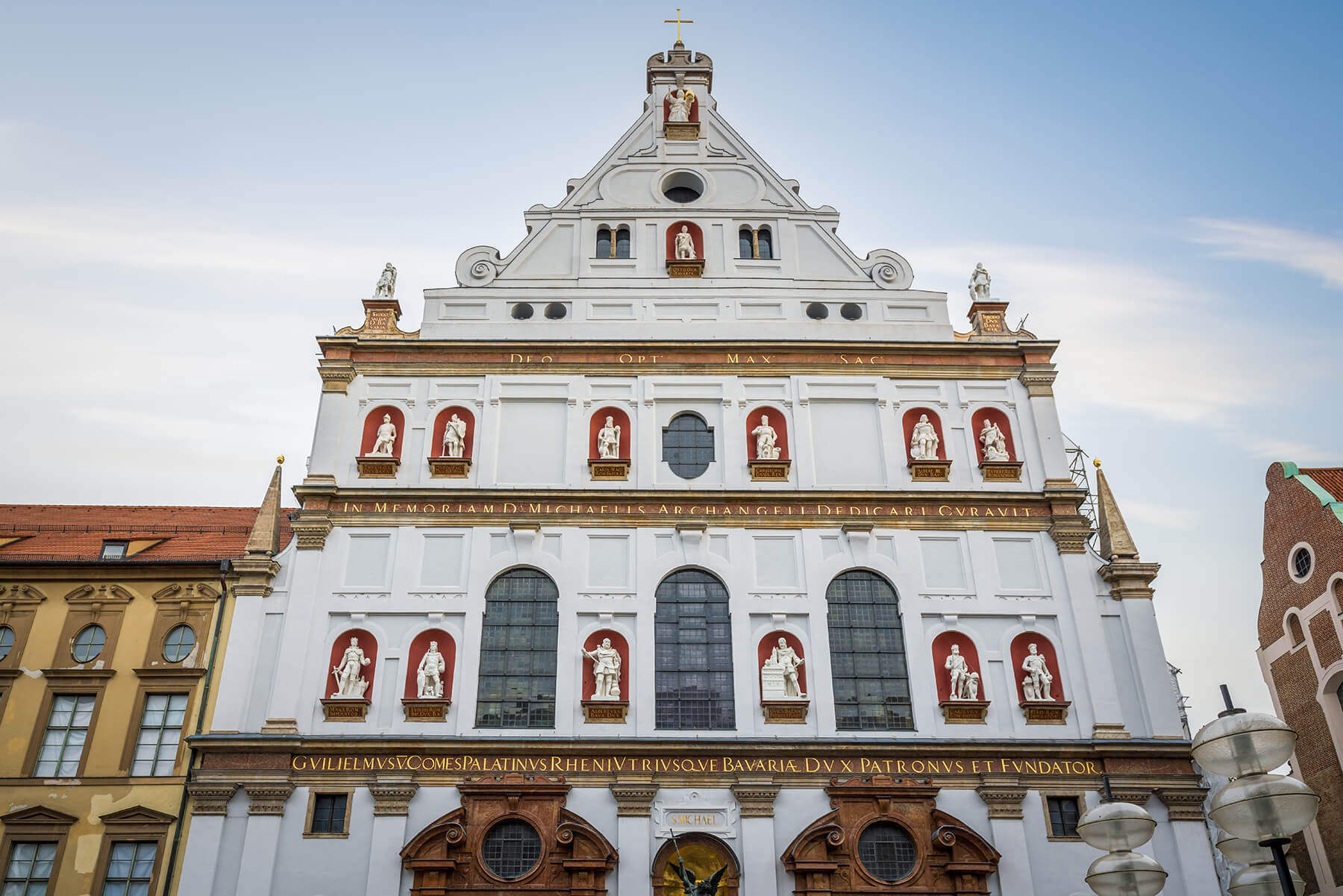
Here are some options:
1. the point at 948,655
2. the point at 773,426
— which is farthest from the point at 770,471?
the point at 948,655

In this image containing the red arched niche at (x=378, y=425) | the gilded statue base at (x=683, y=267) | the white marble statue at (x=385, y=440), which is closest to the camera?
the white marble statue at (x=385, y=440)

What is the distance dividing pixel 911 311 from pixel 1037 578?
7.11m

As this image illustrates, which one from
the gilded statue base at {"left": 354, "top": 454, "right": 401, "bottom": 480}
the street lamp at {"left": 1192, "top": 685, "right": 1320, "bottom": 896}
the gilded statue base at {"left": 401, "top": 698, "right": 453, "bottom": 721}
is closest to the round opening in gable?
the gilded statue base at {"left": 354, "top": 454, "right": 401, "bottom": 480}

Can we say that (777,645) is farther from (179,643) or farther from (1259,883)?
(179,643)

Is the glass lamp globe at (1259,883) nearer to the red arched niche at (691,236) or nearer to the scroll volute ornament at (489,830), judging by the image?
the scroll volute ornament at (489,830)

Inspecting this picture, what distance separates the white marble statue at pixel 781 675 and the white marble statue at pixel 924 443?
17.6ft

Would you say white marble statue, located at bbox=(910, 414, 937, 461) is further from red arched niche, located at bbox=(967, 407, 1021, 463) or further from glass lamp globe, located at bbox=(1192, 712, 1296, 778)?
glass lamp globe, located at bbox=(1192, 712, 1296, 778)

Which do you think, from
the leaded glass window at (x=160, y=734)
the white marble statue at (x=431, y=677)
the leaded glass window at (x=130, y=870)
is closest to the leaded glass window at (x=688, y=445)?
the white marble statue at (x=431, y=677)

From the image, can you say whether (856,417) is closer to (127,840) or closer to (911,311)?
(911,311)

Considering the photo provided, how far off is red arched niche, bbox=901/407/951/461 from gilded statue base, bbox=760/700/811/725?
6220 mm

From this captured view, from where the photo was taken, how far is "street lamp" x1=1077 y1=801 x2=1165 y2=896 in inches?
512

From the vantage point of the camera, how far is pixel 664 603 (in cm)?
2350

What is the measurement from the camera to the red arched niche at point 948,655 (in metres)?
22.6

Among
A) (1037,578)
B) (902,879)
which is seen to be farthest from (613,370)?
(902,879)
